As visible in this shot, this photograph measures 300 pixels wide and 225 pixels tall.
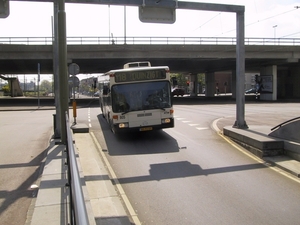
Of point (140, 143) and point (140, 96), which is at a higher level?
point (140, 96)

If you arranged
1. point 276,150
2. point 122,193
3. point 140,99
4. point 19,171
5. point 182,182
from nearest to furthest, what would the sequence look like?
point 122,193 → point 182,182 → point 19,171 → point 276,150 → point 140,99

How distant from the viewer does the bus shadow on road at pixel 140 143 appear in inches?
432

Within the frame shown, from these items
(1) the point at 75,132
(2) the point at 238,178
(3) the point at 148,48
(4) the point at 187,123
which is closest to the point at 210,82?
(3) the point at 148,48

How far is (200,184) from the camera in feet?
23.8

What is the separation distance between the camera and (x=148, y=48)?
37906 millimetres

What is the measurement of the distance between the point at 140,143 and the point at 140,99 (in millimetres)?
1701

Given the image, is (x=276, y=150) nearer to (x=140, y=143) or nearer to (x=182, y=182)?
(x=182, y=182)

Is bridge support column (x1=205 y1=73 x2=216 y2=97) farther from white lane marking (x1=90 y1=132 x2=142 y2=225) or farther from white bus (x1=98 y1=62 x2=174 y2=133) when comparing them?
white lane marking (x1=90 y1=132 x2=142 y2=225)

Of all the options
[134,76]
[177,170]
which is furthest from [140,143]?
[177,170]

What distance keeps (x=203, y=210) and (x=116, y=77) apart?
8.08 metres

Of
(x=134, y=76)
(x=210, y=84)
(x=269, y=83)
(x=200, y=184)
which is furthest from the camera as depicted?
(x=210, y=84)

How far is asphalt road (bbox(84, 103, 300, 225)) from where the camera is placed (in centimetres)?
556

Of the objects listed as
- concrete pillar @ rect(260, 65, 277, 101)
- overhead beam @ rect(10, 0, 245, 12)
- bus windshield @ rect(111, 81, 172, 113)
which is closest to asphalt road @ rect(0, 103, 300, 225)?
bus windshield @ rect(111, 81, 172, 113)

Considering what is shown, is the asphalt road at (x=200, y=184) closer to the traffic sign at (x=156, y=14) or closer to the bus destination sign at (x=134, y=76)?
the bus destination sign at (x=134, y=76)
